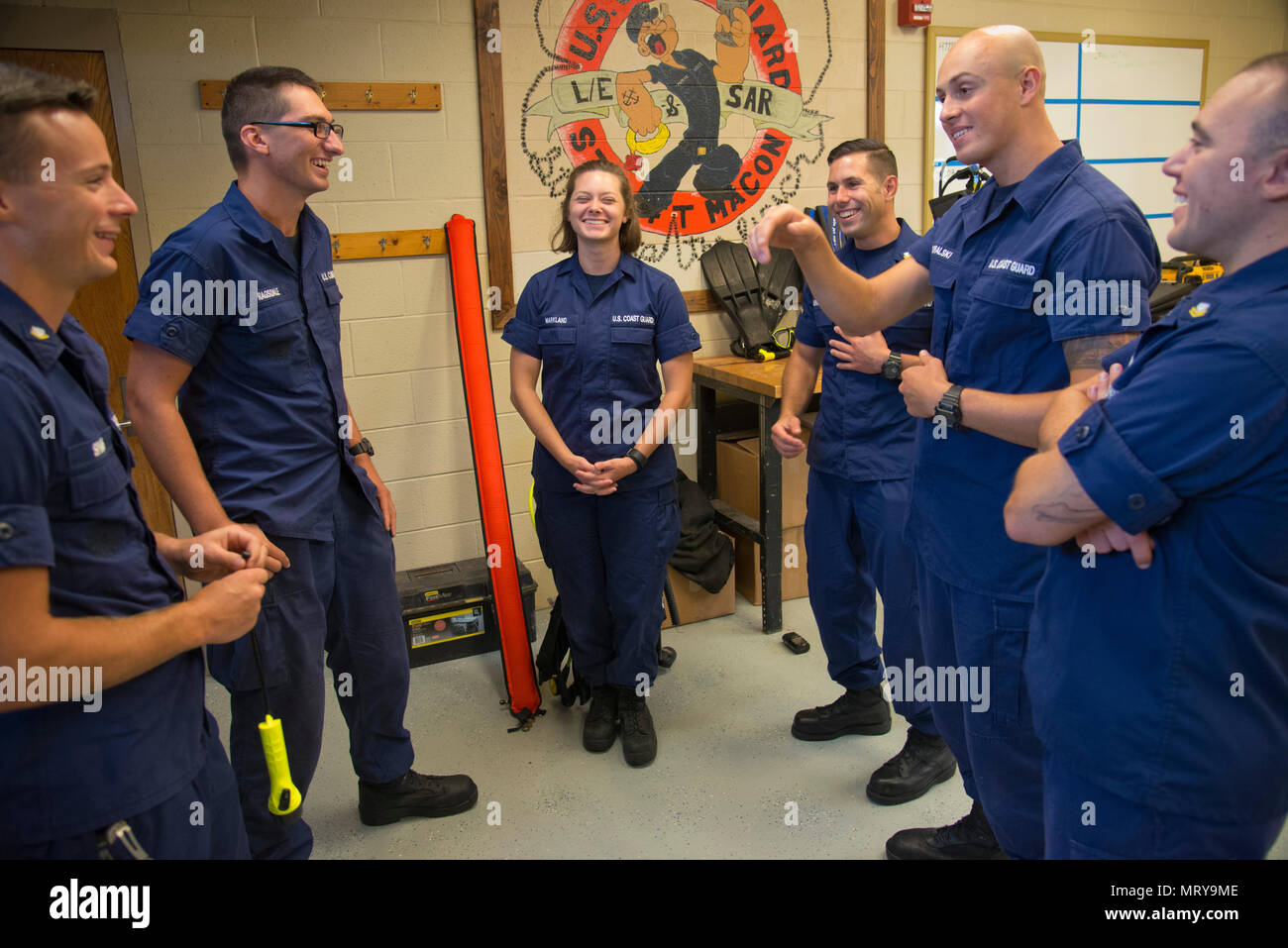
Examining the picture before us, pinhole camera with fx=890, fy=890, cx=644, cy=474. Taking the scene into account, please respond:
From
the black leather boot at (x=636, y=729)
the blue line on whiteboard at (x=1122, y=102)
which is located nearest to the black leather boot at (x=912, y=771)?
the black leather boot at (x=636, y=729)

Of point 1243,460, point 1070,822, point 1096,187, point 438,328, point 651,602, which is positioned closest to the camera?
point 1243,460

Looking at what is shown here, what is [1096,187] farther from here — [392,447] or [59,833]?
[392,447]

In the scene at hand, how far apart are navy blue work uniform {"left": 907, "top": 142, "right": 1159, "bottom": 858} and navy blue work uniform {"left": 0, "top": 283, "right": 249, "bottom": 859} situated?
138cm

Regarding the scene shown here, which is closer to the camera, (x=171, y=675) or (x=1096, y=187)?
(x=171, y=675)

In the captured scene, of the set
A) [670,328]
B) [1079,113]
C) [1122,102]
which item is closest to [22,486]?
[670,328]

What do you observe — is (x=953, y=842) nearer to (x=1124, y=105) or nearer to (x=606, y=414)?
(x=606, y=414)

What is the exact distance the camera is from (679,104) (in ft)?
12.2

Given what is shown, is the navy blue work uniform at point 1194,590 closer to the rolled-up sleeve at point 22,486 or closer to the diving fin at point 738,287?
the rolled-up sleeve at point 22,486

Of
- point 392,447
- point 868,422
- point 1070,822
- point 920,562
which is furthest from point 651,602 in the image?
point 1070,822

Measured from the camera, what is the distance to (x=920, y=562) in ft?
6.39

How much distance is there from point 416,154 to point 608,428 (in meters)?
1.43

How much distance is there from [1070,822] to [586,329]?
6.20 ft

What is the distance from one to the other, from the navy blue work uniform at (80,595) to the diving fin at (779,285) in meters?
3.02

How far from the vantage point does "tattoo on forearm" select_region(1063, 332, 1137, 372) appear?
1562 mm
